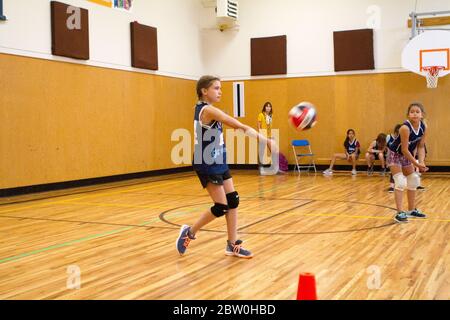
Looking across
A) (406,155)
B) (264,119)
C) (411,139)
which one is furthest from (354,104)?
(406,155)

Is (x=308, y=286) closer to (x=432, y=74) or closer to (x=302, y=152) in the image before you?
(x=432, y=74)

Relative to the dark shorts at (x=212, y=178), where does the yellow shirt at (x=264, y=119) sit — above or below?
above

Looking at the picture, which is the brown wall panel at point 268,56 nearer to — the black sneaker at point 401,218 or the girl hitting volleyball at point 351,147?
the girl hitting volleyball at point 351,147

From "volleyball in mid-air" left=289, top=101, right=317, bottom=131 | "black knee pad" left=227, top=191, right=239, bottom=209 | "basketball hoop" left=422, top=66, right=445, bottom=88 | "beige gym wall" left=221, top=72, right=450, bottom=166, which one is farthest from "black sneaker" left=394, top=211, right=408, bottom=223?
"beige gym wall" left=221, top=72, right=450, bottom=166

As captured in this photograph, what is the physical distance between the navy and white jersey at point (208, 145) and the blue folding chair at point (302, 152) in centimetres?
1040

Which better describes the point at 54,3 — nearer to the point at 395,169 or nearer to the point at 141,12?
the point at 141,12

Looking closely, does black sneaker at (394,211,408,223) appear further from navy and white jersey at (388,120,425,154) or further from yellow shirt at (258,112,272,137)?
yellow shirt at (258,112,272,137)

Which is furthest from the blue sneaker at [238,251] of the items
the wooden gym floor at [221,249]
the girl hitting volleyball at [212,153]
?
the wooden gym floor at [221,249]

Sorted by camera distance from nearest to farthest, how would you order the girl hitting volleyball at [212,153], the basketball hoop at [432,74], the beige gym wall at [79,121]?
1. the girl hitting volleyball at [212,153]
2. the beige gym wall at [79,121]
3. the basketball hoop at [432,74]

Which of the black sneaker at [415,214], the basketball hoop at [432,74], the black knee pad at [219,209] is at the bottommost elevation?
the black sneaker at [415,214]

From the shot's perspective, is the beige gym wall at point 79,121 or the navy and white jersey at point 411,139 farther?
the beige gym wall at point 79,121

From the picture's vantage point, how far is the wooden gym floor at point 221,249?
13.2ft

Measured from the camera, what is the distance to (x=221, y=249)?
215 inches
